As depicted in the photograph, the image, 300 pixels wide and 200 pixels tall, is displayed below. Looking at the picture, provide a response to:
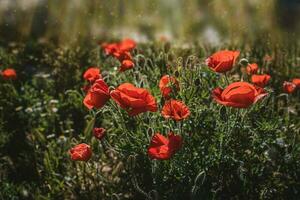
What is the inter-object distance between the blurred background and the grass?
1.03m

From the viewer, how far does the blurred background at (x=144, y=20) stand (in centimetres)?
528

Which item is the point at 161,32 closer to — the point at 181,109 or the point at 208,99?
Result: the point at 208,99

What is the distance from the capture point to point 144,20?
19.6 feet

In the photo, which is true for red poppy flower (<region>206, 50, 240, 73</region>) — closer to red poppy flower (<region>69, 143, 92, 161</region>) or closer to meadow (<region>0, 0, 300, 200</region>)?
meadow (<region>0, 0, 300, 200</region>)

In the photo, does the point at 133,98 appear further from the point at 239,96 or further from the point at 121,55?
the point at 121,55

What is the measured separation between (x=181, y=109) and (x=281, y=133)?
0.98 metres

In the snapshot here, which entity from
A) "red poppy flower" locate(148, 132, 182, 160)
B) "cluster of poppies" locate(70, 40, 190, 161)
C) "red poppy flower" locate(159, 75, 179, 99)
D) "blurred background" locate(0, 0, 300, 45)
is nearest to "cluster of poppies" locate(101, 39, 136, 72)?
"red poppy flower" locate(159, 75, 179, 99)

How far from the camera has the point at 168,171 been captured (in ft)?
8.88

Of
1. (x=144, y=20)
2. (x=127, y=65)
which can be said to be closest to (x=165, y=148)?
(x=127, y=65)

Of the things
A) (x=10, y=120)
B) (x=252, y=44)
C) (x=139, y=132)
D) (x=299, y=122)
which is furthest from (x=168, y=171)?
(x=252, y=44)

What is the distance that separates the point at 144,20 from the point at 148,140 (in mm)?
3435

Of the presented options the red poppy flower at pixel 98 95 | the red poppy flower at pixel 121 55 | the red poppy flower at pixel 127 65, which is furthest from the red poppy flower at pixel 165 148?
the red poppy flower at pixel 121 55

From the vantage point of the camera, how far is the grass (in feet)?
8.80

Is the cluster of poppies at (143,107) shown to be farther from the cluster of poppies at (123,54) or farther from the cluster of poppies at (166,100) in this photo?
the cluster of poppies at (123,54)
